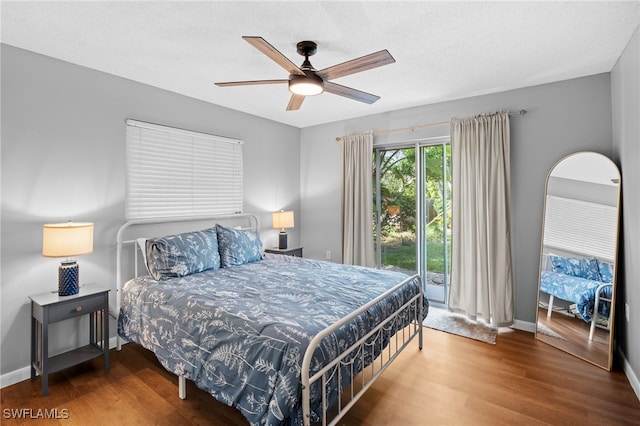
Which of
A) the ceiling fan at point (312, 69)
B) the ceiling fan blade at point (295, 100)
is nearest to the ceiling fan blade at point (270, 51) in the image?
the ceiling fan at point (312, 69)

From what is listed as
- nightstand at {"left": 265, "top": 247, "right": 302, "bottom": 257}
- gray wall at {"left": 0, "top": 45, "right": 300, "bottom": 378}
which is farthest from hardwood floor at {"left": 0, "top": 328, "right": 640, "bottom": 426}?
nightstand at {"left": 265, "top": 247, "right": 302, "bottom": 257}

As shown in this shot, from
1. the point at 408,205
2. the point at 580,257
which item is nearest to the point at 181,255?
the point at 408,205

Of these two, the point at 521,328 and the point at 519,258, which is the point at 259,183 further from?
the point at 521,328

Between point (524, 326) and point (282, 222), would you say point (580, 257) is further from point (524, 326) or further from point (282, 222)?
point (282, 222)

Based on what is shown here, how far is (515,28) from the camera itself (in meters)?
2.29

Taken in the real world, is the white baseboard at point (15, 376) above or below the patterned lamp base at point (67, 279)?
below

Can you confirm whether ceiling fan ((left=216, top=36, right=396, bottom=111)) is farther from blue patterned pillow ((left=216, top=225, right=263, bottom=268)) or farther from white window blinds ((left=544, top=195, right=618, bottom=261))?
white window blinds ((left=544, top=195, right=618, bottom=261))

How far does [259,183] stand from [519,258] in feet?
11.3

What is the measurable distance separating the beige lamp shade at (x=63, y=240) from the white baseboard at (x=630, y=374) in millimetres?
4386

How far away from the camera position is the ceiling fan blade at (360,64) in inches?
77.7

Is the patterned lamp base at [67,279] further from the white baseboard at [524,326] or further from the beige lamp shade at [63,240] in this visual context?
the white baseboard at [524,326]

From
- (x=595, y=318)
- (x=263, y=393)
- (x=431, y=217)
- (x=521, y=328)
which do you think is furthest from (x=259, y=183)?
(x=595, y=318)

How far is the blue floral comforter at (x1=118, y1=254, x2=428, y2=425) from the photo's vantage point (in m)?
1.68

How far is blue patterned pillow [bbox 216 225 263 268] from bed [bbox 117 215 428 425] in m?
0.01
